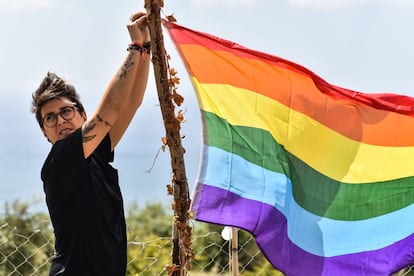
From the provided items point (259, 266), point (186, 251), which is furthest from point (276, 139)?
point (259, 266)

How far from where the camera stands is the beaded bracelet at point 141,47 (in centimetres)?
315

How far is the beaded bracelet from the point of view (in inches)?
124

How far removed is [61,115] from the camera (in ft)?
10.7

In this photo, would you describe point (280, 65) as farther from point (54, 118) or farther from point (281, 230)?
point (54, 118)

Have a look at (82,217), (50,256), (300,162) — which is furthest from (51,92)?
(50,256)

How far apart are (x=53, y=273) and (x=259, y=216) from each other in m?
1.05

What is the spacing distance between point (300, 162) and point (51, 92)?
4.18ft

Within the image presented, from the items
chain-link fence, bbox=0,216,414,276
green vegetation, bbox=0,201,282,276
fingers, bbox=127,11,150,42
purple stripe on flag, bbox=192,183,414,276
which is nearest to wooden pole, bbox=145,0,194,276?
fingers, bbox=127,11,150,42

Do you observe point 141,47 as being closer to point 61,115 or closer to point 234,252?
point 61,115

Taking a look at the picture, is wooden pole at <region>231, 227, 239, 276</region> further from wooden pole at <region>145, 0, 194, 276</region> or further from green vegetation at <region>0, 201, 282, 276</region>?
wooden pole at <region>145, 0, 194, 276</region>

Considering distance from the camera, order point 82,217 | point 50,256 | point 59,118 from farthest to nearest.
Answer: point 50,256, point 59,118, point 82,217

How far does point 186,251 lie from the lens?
3.22m

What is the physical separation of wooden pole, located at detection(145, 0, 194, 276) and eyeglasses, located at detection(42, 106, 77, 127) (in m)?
0.35

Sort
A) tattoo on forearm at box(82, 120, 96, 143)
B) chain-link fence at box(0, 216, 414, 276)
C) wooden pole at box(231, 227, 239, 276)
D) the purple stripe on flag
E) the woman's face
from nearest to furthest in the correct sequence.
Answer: tattoo on forearm at box(82, 120, 96, 143), the woman's face, the purple stripe on flag, wooden pole at box(231, 227, 239, 276), chain-link fence at box(0, 216, 414, 276)
